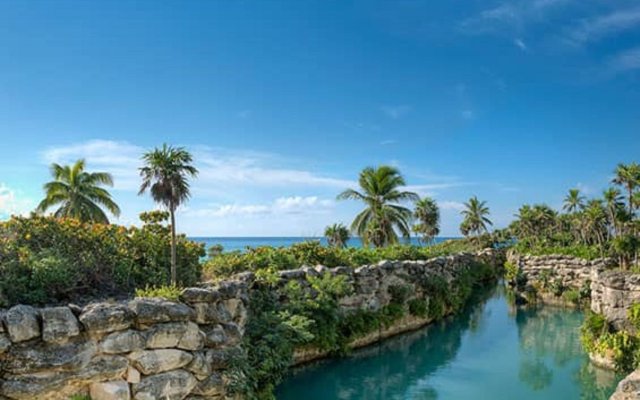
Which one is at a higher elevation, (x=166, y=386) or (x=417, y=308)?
(x=166, y=386)

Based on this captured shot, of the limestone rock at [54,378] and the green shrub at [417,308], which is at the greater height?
the limestone rock at [54,378]

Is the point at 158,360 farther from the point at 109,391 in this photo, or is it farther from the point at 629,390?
the point at 629,390

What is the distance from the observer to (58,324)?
747 cm

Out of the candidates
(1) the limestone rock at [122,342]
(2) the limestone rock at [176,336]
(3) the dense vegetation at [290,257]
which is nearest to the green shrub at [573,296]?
(3) the dense vegetation at [290,257]

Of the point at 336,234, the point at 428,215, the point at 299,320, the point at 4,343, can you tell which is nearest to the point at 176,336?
the point at 4,343

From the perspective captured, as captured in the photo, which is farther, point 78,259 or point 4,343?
point 78,259

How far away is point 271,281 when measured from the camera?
13.0 m

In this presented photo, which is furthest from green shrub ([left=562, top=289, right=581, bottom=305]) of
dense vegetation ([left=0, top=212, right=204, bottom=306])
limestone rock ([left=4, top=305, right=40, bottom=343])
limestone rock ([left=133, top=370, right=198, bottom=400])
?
limestone rock ([left=4, top=305, right=40, bottom=343])

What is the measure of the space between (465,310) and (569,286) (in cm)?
633

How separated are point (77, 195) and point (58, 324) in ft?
43.8

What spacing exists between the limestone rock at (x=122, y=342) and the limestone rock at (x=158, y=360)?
0.42ft

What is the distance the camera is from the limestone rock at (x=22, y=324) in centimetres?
719

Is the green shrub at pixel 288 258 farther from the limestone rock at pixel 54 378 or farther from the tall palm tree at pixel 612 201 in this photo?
the tall palm tree at pixel 612 201

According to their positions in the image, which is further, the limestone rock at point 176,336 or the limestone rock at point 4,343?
the limestone rock at point 176,336
